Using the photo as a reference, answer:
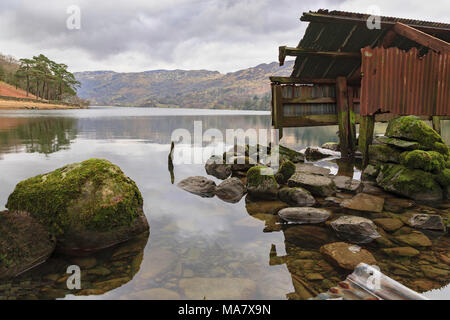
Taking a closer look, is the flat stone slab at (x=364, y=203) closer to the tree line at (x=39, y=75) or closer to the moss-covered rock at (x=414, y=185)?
the moss-covered rock at (x=414, y=185)

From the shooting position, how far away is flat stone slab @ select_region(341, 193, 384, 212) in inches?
293

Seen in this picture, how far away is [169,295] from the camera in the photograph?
3959 millimetres

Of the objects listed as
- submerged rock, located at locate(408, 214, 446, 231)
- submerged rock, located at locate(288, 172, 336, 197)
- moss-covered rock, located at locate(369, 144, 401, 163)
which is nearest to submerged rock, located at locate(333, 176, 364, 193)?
submerged rock, located at locate(288, 172, 336, 197)

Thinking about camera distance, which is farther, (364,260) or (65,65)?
(65,65)

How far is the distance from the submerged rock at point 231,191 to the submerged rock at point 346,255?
3988mm

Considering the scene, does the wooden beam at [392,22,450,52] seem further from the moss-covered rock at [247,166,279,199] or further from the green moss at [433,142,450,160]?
the moss-covered rock at [247,166,279,199]

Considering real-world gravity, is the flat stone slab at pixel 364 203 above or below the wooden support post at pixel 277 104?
below

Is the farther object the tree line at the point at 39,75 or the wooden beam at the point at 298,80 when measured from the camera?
the tree line at the point at 39,75

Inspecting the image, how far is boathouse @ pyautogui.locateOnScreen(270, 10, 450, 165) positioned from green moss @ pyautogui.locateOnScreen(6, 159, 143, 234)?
9.07 metres

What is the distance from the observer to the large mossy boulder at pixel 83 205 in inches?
205

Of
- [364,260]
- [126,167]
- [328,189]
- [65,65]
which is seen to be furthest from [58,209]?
[65,65]

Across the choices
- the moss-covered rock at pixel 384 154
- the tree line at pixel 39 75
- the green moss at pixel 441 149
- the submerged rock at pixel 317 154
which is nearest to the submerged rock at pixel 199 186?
the moss-covered rock at pixel 384 154
